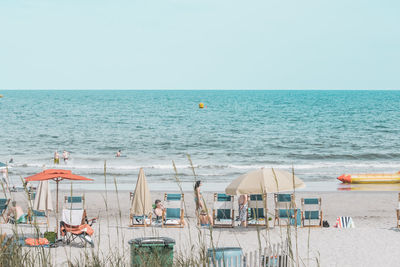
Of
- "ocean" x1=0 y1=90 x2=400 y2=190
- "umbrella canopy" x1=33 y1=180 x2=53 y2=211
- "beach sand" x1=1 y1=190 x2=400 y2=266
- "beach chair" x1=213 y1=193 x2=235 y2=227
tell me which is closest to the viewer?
"beach sand" x1=1 y1=190 x2=400 y2=266

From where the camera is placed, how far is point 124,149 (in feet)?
129

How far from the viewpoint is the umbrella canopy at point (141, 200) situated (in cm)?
1220

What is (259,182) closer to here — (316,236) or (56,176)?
(316,236)

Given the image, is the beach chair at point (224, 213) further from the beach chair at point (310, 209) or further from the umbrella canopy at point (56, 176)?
the umbrella canopy at point (56, 176)

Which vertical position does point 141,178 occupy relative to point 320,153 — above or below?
above

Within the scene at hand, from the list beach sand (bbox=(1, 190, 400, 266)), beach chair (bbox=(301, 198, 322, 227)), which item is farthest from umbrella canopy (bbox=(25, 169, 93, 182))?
beach chair (bbox=(301, 198, 322, 227))

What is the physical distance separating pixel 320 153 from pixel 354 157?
98.9 inches

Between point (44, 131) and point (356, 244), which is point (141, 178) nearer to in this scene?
point (356, 244)

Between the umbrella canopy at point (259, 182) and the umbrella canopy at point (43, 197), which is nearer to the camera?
the umbrella canopy at point (259, 182)

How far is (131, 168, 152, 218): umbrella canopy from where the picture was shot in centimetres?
1220

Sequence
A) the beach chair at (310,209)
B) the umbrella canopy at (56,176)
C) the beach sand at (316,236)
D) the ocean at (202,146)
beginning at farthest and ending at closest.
Result: 1. the ocean at (202,146)
2. the beach chair at (310,209)
3. the umbrella canopy at (56,176)
4. the beach sand at (316,236)

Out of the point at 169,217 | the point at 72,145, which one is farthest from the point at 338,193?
the point at 72,145

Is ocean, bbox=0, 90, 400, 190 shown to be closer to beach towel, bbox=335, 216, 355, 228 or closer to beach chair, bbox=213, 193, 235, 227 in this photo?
beach chair, bbox=213, 193, 235, 227

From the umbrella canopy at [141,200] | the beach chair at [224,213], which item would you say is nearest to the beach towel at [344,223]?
the beach chair at [224,213]
